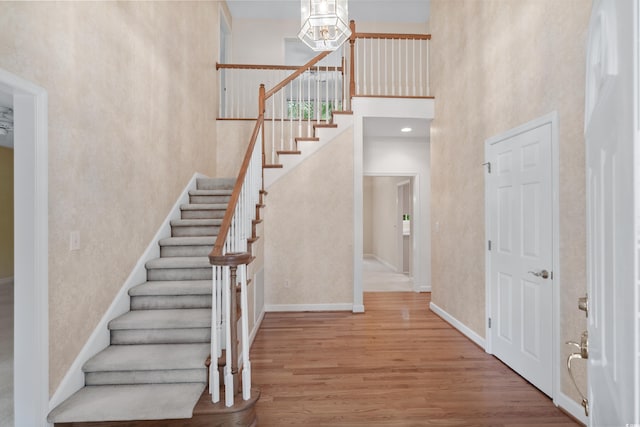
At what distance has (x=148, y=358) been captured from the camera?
2455 millimetres

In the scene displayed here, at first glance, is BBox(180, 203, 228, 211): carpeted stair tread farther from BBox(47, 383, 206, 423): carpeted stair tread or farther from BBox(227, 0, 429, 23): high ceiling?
BBox(227, 0, 429, 23): high ceiling

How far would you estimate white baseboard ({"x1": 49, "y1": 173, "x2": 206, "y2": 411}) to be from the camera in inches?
87.0

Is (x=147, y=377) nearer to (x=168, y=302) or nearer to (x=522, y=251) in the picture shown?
(x=168, y=302)

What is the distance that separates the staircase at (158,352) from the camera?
6.92 ft

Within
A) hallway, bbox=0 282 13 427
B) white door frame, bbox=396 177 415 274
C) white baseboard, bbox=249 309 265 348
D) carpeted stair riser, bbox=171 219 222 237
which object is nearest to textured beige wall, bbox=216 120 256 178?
carpeted stair riser, bbox=171 219 222 237

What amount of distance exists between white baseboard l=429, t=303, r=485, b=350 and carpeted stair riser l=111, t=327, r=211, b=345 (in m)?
2.76

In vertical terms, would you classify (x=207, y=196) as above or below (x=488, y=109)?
below

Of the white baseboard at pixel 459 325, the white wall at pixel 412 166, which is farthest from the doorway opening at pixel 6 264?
the white wall at pixel 412 166

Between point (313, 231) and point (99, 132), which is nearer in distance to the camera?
point (99, 132)

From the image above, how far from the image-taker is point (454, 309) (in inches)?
167

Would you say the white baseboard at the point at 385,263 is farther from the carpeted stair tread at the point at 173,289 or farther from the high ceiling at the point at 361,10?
the carpeted stair tread at the point at 173,289

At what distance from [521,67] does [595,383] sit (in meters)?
2.80

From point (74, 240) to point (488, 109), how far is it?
149 inches

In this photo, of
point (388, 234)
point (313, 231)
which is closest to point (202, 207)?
point (313, 231)
